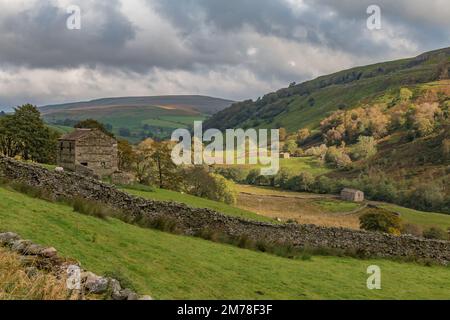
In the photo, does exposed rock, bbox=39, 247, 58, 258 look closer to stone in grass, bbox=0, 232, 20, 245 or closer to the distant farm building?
stone in grass, bbox=0, 232, 20, 245

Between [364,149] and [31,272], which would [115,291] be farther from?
[364,149]

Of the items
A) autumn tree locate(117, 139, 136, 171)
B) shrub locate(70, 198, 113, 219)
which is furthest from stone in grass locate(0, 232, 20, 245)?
autumn tree locate(117, 139, 136, 171)

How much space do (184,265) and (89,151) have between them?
35.1 m

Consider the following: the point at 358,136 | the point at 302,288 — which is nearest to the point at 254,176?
the point at 358,136

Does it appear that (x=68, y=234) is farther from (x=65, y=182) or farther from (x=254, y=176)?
(x=254, y=176)

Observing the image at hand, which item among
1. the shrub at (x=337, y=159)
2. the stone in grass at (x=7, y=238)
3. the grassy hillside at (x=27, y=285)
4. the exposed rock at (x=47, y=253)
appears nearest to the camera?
the grassy hillside at (x=27, y=285)

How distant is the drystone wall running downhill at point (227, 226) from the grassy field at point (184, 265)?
2.40 metres

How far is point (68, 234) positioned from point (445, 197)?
371 ft

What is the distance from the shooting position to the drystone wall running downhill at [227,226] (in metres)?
20.0

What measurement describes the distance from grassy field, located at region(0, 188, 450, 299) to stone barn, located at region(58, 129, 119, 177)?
28.8 meters

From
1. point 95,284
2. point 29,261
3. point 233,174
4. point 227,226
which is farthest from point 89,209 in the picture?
point 233,174

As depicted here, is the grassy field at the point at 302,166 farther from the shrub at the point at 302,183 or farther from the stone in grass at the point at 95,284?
the stone in grass at the point at 95,284

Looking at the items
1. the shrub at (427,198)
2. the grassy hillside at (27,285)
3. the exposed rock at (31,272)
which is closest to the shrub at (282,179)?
the shrub at (427,198)

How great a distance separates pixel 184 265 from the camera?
13.5 metres
